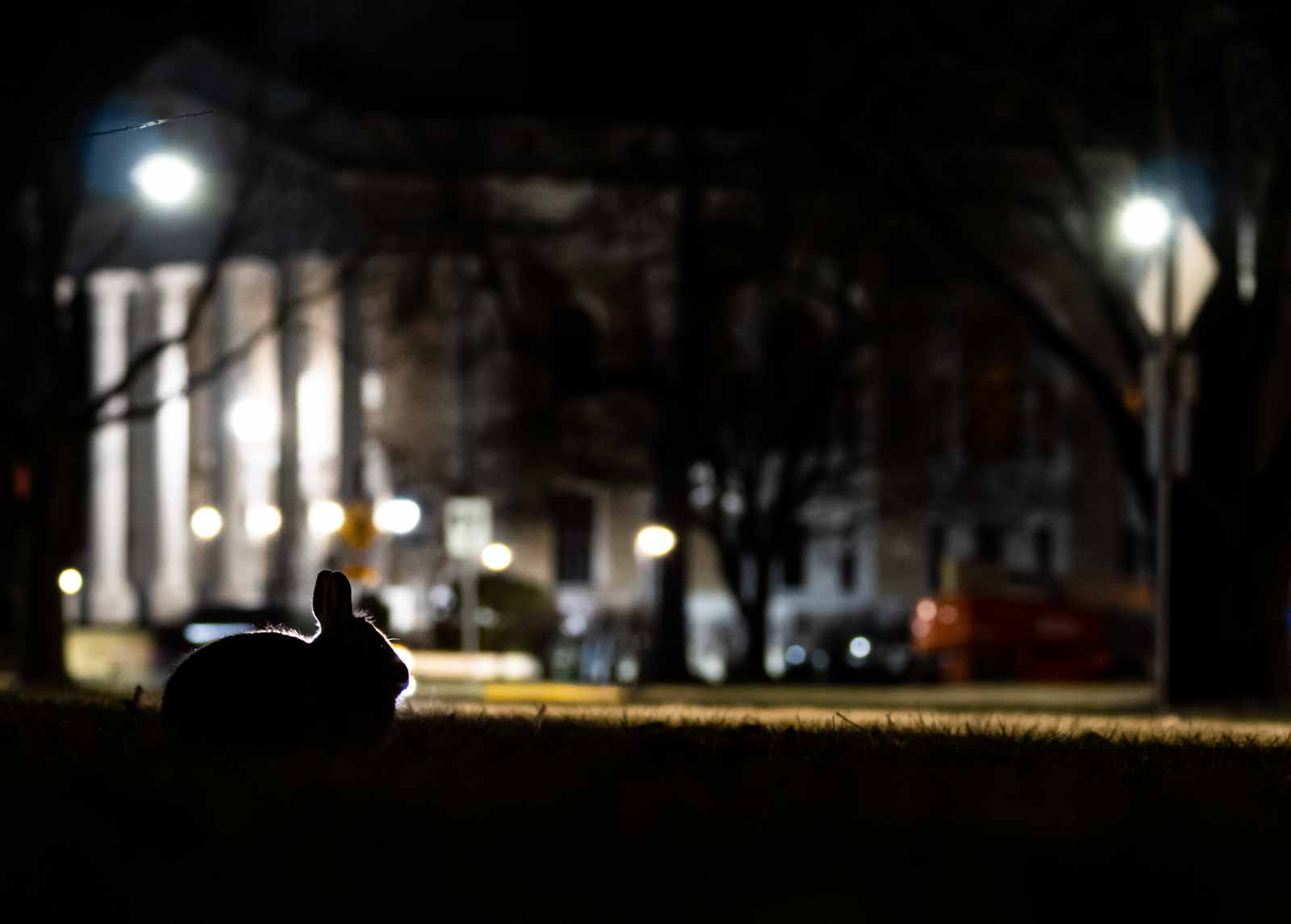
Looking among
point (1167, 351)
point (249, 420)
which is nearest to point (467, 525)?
point (1167, 351)

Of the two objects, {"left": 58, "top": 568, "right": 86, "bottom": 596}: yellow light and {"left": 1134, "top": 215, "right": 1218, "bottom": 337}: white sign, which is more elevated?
{"left": 1134, "top": 215, "right": 1218, "bottom": 337}: white sign

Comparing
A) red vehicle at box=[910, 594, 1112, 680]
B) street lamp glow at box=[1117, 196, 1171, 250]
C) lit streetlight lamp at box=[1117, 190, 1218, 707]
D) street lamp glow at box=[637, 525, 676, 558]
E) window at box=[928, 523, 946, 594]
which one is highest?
street lamp glow at box=[1117, 196, 1171, 250]

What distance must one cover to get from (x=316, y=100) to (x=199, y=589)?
26420 millimetres

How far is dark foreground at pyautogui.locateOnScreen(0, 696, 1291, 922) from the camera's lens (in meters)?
5.69

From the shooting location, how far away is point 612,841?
6043mm

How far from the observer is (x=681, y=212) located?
3766cm

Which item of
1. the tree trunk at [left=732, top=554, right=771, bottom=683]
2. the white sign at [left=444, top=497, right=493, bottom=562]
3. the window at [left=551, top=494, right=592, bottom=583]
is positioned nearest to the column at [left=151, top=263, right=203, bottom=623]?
the window at [left=551, top=494, right=592, bottom=583]

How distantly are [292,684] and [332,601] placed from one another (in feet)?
1.10

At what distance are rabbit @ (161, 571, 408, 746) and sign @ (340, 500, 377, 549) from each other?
22852 mm

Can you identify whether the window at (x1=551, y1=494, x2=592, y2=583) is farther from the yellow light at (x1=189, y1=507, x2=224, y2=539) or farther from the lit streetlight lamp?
the lit streetlight lamp

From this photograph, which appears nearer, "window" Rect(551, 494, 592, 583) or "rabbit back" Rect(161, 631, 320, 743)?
"rabbit back" Rect(161, 631, 320, 743)

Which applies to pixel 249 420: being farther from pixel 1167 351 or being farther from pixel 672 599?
pixel 1167 351

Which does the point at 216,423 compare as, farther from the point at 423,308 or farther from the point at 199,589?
the point at 423,308

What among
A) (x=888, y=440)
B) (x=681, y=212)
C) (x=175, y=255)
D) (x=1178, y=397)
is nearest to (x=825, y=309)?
(x=888, y=440)
